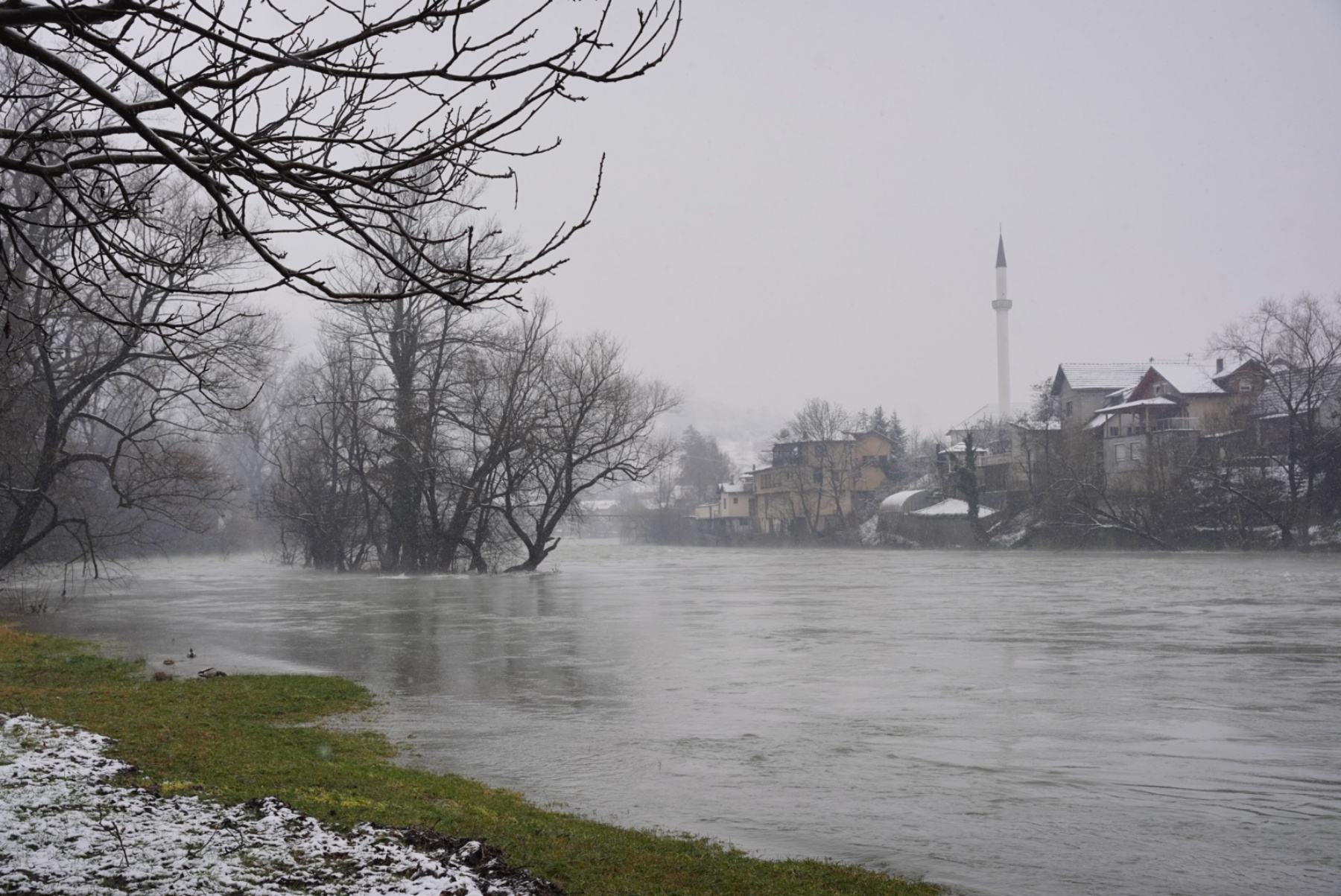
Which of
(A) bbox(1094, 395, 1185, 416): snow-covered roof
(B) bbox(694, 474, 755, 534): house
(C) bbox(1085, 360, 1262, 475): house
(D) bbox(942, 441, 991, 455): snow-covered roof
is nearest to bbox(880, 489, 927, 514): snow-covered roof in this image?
(D) bbox(942, 441, 991, 455): snow-covered roof

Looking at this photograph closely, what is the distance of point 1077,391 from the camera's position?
3167 inches

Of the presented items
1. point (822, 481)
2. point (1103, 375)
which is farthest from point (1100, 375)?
point (822, 481)

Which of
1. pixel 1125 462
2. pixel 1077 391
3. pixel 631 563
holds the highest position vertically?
pixel 1077 391

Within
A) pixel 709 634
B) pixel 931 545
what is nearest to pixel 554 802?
pixel 709 634

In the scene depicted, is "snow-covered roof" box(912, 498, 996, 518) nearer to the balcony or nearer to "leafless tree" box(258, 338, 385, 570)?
the balcony

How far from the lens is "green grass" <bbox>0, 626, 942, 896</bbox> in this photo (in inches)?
251

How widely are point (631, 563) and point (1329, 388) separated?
35461 millimetres

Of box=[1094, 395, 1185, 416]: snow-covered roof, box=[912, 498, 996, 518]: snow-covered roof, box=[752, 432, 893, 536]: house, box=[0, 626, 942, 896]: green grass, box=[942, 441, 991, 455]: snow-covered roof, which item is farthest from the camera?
box=[752, 432, 893, 536]: house

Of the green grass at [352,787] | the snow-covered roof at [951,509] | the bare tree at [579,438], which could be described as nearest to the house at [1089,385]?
the snow-covered roof at [951,509]

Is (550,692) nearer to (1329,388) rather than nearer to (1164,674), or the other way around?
(1164,674)

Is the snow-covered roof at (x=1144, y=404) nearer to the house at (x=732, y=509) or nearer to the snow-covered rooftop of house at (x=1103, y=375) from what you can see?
the snow-covered rooftop of house at (x=1103, y=375)

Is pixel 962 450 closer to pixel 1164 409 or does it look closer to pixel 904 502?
pixel 904 502

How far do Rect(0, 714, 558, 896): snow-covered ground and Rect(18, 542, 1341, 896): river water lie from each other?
2.54 meters

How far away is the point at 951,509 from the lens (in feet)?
244
